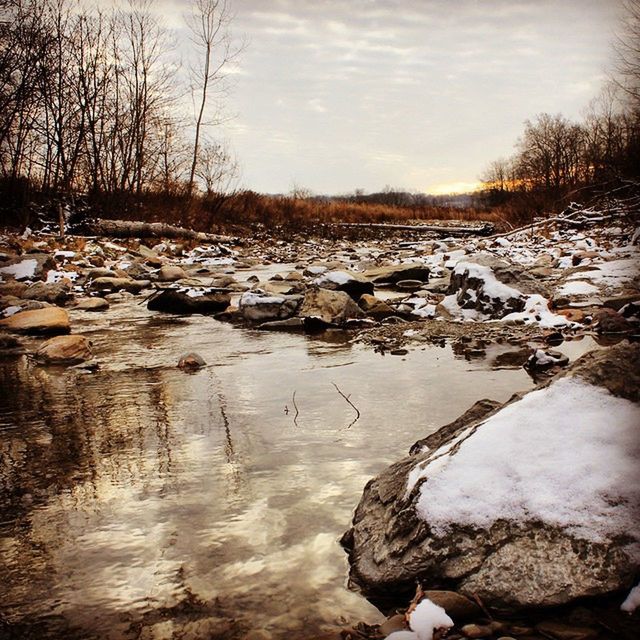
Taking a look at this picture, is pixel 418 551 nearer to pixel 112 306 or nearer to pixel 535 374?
pixel 535 374

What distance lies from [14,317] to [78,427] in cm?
344

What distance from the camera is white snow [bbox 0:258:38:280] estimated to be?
8.37 meters

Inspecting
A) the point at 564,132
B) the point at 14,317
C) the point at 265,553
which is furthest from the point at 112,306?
the point at 564,132

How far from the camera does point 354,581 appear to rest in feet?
5.19

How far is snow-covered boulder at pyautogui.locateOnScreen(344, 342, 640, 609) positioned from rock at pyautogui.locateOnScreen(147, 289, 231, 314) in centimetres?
540

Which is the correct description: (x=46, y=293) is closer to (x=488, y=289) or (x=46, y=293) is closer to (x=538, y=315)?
(x=488, y=289)

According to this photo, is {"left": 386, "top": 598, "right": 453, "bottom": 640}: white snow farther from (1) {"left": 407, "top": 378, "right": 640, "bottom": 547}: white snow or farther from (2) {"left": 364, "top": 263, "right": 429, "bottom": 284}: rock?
(2) {"left": 364, "top": 263, "right": 429, "bottom": 284}: rock

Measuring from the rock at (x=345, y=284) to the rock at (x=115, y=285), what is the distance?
3.46m

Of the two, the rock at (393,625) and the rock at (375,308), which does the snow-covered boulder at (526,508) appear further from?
the rock at (375,308)

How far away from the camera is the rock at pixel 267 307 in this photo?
602 cm

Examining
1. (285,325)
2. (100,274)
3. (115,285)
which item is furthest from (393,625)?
(100,274)

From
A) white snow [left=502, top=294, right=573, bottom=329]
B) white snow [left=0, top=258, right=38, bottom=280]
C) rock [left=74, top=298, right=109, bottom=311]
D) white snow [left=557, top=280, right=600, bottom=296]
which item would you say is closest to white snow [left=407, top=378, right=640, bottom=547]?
white snow [left=502, top=294, right=573, bottom=329]

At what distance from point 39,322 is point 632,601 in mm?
5579

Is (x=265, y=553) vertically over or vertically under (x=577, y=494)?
under
